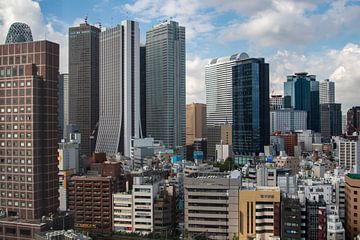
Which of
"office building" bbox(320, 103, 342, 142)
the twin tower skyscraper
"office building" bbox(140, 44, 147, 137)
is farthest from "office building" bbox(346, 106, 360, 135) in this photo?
"office building" bbox(140, 44, 147, 137)

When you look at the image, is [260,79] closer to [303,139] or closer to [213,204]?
[303,139]

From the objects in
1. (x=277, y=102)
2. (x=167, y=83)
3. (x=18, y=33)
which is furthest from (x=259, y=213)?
(x=277, y=102)

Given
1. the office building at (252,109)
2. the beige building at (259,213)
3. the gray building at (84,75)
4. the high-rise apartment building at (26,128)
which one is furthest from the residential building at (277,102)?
the high-rise apartment building at (26,128)

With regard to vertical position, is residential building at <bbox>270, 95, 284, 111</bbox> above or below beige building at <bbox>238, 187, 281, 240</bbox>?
above

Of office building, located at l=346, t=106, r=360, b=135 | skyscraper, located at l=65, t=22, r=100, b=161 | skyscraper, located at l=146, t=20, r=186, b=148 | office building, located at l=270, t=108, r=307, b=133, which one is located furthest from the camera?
office building, located at l=270, t=108, r=307, b=133

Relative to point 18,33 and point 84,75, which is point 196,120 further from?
point 18,33

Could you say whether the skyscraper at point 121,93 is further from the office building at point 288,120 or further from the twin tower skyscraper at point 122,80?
the office building at point 288,120

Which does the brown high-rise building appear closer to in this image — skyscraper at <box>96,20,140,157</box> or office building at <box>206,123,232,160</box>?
skyscraper at <box>96,20,140,157</box>
